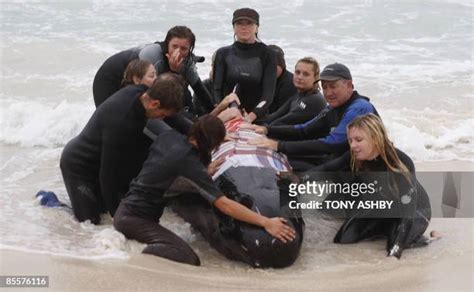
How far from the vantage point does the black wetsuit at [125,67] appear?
17.4 feet

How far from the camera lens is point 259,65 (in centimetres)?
633

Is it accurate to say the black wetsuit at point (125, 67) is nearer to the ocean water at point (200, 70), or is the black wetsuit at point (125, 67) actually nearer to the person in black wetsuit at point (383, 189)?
the ocean water at point (200, 70)

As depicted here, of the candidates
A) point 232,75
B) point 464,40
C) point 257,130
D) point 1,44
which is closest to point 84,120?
point 232,75

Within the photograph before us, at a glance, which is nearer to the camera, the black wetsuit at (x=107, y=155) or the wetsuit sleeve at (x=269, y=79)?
the black wetsuit at (x=107, y=155)

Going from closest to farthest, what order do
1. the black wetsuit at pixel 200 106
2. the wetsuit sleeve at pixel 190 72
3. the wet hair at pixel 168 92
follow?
the wet hair at pixel 168 92 < the wetsuit sleeve at pixel 190 72 < the black wetsuit at pixel 200 106

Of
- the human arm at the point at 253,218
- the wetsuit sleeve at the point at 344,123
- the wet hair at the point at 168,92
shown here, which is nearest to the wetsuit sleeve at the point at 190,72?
the wet hair at the point at 168,92

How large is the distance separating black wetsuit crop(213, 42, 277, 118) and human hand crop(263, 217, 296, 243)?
224 cm

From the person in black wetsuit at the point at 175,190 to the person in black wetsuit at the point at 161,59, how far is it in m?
1.32

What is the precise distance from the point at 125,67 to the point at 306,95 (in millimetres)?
1645

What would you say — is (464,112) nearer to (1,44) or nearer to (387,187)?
(387,187)

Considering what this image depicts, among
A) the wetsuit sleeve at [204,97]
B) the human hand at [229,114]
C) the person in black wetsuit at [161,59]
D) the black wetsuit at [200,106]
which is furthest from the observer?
the black wetsuit at [200,106]

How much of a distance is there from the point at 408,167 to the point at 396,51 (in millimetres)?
10683

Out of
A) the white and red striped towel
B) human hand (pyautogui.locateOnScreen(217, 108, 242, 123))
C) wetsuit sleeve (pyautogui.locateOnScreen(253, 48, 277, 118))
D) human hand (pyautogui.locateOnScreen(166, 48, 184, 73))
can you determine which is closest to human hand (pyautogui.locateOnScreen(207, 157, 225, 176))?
the white and red striped towel

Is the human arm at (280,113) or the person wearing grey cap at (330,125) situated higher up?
the person wearing grey cap at (330,125)
